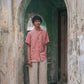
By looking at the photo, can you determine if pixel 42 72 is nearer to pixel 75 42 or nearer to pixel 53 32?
pixel 75 42

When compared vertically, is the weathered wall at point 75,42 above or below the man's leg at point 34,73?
above

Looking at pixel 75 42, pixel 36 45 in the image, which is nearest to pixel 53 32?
pixel 36 45

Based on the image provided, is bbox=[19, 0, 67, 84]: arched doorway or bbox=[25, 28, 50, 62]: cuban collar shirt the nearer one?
bbox=[25, 28, 50, 62]: cuban collar shirt

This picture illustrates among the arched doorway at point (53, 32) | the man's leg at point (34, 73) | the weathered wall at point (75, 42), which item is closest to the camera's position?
the weathered wall at point (75, 42)

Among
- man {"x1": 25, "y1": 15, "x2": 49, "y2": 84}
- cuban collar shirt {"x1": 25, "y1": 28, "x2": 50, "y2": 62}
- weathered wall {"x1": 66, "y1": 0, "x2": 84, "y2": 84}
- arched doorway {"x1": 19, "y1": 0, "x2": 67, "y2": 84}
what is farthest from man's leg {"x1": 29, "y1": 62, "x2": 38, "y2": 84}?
arched doorway {"x1": 19, "y1": 0, "x2": 67, "y2": 84}

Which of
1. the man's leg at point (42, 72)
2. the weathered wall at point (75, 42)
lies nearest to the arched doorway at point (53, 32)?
the man's leg at point (42, 72)

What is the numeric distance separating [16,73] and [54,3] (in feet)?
7.54

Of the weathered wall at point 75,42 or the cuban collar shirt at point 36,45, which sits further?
the cuban collar shirt at point 36,45

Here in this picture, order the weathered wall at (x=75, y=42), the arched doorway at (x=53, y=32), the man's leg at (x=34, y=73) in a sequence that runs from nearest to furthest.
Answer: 1. the weathered wall at (x=75, y=42)
2. the man's leg at (x=34, y=73)
3. the arched doorway at (x=53, y=32)

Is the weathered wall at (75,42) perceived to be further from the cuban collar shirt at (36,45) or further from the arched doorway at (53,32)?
the arched doorway at (53,32)

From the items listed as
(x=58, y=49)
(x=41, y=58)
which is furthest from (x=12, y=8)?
(x=58, y=49)

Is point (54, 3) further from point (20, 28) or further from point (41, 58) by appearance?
point (41, 58)

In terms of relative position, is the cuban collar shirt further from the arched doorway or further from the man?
the arched doorway

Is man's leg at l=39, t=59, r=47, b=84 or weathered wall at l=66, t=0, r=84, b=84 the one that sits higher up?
weathered wall at l=66, t=0, r=84, b=84
